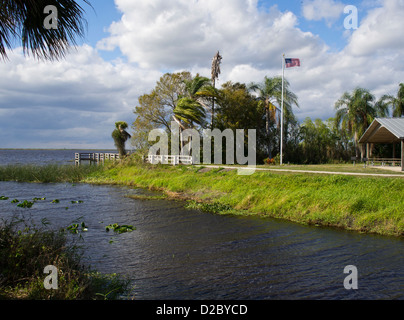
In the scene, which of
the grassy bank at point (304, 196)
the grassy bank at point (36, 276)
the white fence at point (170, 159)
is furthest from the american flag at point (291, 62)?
the grassy bank at point (36, 276)

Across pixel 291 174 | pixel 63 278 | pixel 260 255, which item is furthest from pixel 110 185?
pixel 63 278

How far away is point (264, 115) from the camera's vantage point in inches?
1518

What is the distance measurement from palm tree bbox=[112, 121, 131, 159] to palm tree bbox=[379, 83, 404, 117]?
30.8 metres

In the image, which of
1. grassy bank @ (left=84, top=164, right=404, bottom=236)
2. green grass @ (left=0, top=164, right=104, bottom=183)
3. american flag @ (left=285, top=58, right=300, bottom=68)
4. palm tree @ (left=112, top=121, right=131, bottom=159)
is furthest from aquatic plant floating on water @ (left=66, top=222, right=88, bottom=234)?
palm tree @ (left=112, top=121, right=131, bottom=159)

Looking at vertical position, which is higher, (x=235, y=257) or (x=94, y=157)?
(x=94, y=157)

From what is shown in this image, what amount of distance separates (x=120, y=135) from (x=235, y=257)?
31080mm

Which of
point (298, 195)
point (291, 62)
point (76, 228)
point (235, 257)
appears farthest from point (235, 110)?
point (235, 257)

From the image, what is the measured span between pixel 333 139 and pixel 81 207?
32915 mm

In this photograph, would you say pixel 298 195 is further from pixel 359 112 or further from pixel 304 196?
pixel 359 112

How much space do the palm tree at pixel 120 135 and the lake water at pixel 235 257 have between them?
23.2m

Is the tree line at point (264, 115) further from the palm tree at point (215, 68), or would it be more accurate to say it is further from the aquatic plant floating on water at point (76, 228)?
the aquatic plant floating on water at point (76, 228)

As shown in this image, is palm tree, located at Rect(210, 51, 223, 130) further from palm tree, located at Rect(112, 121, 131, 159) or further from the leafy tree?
palm tree, located at Rect(112, 121, 131, 159)
